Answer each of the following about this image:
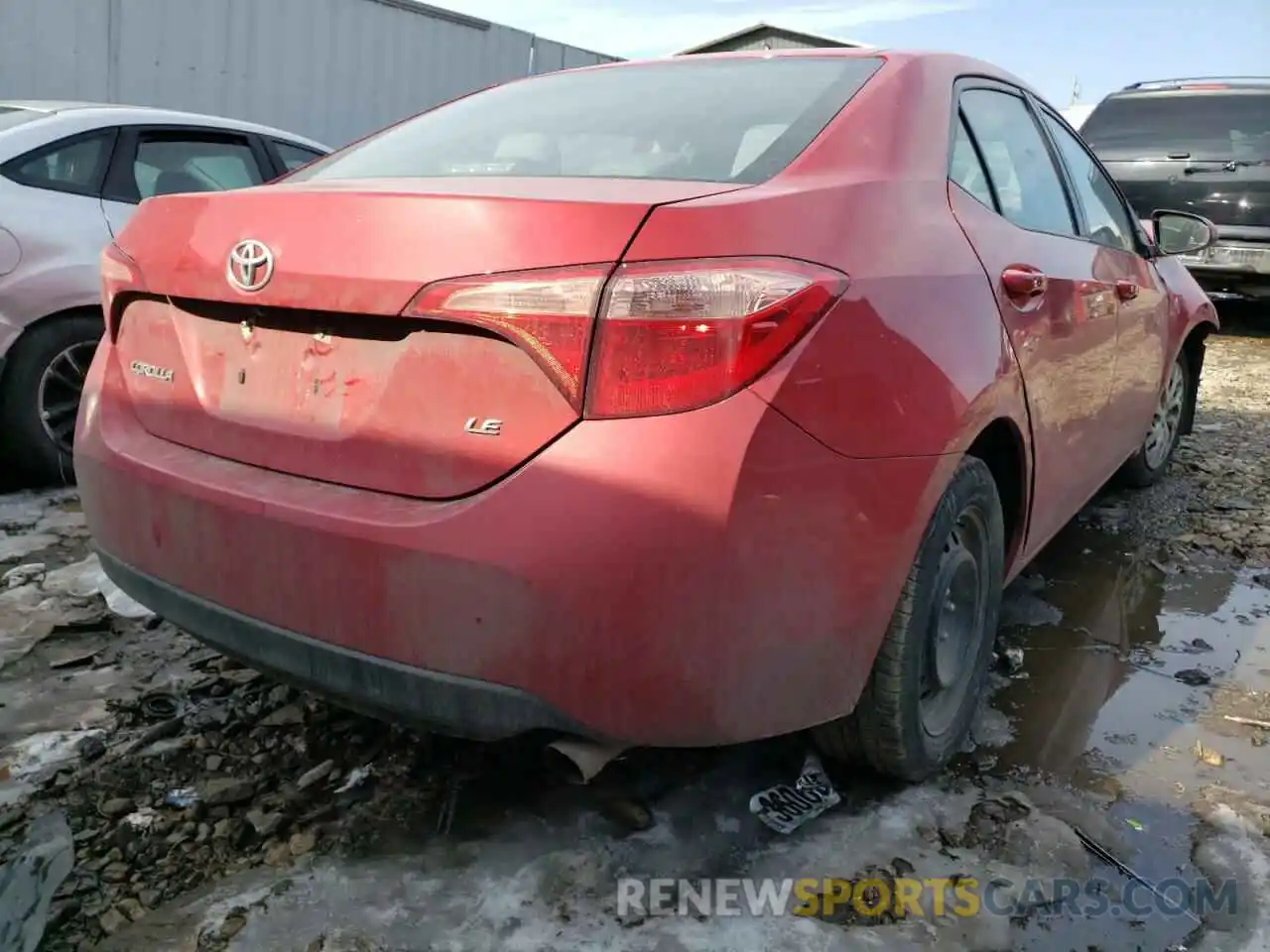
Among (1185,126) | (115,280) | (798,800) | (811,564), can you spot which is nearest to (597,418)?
(811,564)

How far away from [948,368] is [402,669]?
1.09 metres

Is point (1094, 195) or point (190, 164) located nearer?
point (1094, 195)

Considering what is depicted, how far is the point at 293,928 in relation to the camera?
175 centimetres

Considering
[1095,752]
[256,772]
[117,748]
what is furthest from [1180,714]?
[117,748]

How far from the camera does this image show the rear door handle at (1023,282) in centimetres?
222

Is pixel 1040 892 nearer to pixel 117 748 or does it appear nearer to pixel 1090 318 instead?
pixel 1090 318

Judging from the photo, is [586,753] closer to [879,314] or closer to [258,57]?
[879,314]

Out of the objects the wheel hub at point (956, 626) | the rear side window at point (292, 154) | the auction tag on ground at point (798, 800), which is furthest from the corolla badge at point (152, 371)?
the rear side window at point (292, 154)

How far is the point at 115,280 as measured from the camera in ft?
6.82

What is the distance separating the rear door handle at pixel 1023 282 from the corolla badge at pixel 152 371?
167cm

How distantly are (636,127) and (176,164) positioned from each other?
3.13 metres

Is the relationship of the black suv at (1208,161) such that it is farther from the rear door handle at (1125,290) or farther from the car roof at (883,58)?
the car roof at (883,58)

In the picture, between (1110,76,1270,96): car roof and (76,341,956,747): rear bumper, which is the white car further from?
(1110,76,1270,96): car roof

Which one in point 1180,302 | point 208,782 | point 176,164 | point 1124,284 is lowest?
point 208,782
